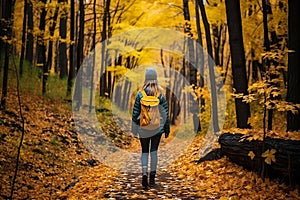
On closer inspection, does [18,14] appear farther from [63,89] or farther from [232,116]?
[232,116]

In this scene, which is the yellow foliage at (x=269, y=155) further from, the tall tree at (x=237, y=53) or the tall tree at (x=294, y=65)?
the tall tree at (x=237, y=53)

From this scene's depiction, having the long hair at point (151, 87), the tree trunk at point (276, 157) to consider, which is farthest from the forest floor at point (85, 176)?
the long hair at point (151, 87)

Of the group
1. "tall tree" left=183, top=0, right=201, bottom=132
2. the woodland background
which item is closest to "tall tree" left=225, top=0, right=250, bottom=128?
the woodland background

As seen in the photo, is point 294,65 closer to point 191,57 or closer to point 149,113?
point 149,113

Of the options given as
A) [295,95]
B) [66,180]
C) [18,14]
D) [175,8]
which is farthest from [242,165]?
[18,14]

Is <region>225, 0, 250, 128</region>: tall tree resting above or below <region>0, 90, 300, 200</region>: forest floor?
above

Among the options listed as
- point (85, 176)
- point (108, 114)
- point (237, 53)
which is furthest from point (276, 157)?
point (108, 114)

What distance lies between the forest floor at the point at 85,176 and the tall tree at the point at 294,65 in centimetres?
167

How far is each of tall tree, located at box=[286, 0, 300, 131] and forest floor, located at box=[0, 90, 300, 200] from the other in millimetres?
1672

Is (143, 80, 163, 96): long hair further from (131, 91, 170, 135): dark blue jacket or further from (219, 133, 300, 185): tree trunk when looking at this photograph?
(219, 133, 300, 185): tree trunk

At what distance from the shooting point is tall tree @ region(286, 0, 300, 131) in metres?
6.70

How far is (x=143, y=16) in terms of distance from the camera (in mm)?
18719

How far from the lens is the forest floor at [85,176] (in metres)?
5.56

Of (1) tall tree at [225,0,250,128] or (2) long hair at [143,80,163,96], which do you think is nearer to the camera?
(2) long hair at [143,80,163,96]
